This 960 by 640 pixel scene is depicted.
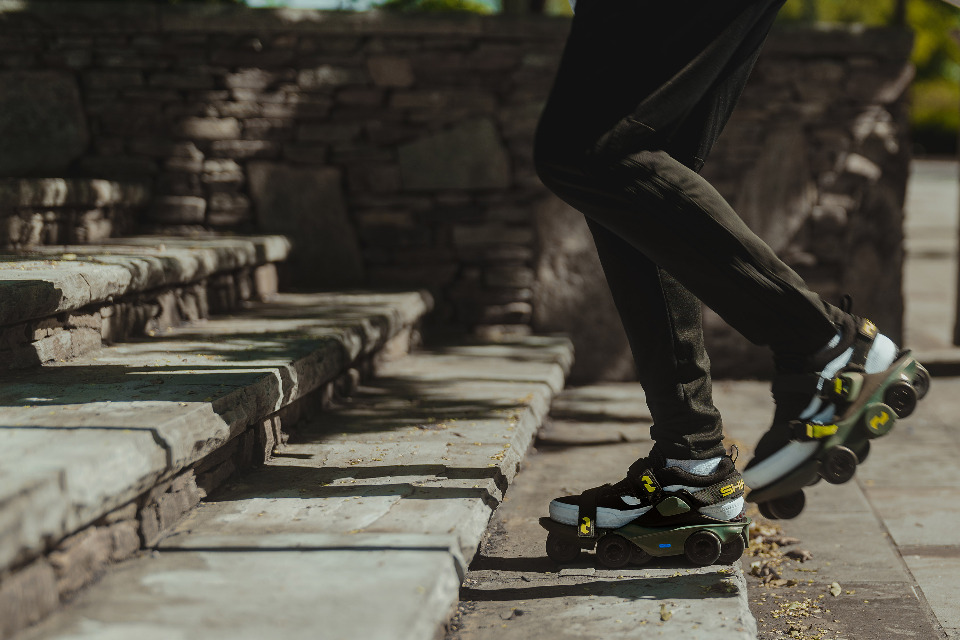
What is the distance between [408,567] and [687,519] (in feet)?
2.11

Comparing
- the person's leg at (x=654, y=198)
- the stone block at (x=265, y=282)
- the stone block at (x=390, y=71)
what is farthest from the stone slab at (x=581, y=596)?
the stone block at (x=390, y=71)

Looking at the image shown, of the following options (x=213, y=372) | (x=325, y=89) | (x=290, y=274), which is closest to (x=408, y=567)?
(x=213, y=372)

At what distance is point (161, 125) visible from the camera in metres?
4.03

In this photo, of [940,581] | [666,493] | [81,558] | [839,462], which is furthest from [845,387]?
[81,558]

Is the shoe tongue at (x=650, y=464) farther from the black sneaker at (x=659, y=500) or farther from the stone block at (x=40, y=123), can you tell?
the stone block at (x=40, y=123)

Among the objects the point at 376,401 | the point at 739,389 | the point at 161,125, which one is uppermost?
the point at 161,125

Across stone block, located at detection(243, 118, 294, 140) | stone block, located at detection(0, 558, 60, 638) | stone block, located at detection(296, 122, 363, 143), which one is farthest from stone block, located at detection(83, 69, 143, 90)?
stone block, located at detection(0, 558, 60, 638)

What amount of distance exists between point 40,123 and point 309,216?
3.75ft

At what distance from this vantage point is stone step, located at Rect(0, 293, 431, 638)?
1.26m

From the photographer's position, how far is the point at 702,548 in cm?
189

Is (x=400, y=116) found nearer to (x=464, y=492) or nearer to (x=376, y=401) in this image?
(x=376, y=401)

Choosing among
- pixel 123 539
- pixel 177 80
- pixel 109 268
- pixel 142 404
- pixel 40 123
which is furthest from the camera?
pixel 177 80

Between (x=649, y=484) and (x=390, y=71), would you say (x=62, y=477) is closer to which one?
(x=649, y=484)

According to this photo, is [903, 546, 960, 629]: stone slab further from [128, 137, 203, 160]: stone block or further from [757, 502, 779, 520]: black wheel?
[128, 137, 203, 160]: stone block
